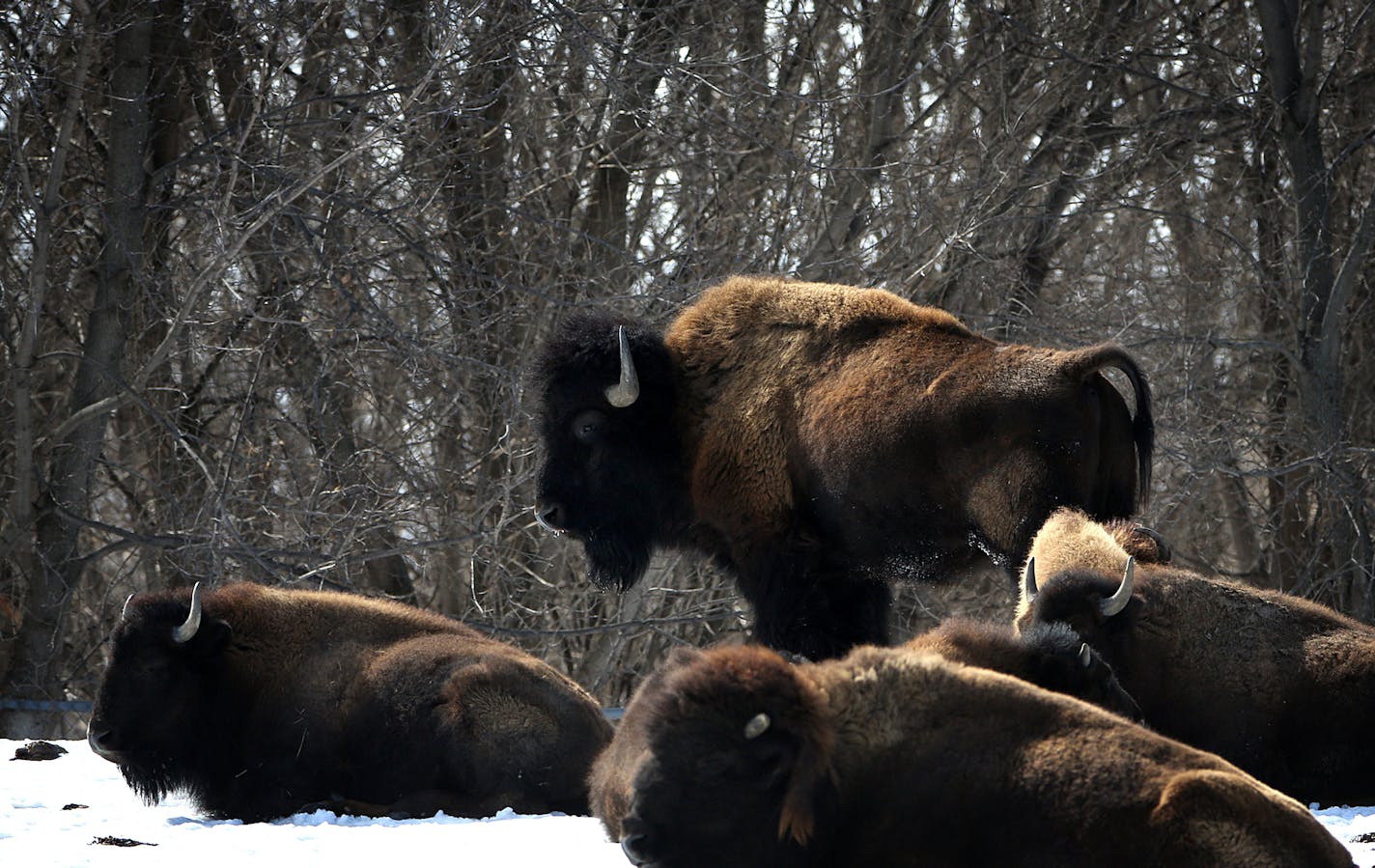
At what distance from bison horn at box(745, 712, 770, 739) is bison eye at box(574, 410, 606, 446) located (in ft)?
12.9

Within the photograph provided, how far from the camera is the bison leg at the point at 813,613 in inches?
260

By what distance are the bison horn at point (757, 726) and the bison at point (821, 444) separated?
2.49 metres

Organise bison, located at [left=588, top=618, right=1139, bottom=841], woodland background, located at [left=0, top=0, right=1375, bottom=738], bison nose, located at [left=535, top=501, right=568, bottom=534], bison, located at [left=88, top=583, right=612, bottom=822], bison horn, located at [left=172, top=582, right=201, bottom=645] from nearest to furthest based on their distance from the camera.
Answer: bison, located at [left=588, top=618, right=1139, bottom=841] < bison, located at [left=88, top=583, right=612, bottom=822] < bison horn, located at [left=172, top=582, right=201, bottom=645] < bison nose, located at [left=535, top=501, right=568, bottom=534] < woodland background, located at [left=0, top=0, right=1375, bottom=738]

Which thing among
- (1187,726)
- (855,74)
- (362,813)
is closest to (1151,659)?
(1187,726)

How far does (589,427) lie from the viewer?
748 centimetres

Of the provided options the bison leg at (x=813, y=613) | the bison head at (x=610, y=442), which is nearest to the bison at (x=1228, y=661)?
the bison leg at (x=813, y=613)

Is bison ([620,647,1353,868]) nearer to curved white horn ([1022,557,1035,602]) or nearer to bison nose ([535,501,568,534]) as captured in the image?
curved white horn ([1022,557,1035,602])

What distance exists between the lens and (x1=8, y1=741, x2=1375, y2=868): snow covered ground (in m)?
4.69

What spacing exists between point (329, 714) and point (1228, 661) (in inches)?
144

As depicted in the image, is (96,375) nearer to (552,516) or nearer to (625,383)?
(552,516)

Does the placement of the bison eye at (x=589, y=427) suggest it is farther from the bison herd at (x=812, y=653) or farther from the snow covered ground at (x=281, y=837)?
the snow covered ground at (x=281, y=837)

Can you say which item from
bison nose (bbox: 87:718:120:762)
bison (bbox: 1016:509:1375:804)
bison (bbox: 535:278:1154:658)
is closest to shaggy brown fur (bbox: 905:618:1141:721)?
bison (bbox: 1016:509:1375:804)

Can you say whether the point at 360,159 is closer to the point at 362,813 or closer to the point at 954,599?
the point at 954,599

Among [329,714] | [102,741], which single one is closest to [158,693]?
[102,741]
